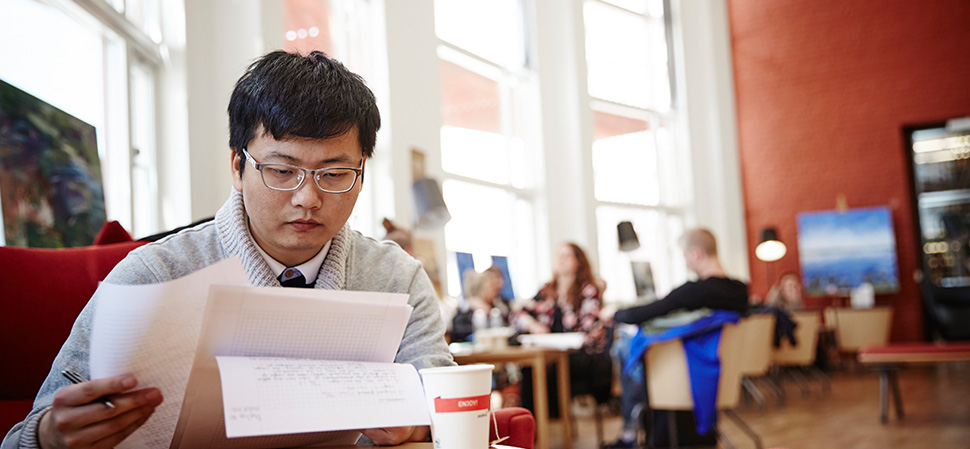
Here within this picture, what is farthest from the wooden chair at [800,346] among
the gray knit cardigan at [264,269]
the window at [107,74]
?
the gray knit cardigan at [264,269]

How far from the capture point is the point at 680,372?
3857 millimetres

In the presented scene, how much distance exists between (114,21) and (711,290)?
3.11m

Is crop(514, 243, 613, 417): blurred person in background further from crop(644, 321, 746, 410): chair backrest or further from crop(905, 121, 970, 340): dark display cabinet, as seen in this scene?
crop(905, 121, 970, 340): dark display cabinet

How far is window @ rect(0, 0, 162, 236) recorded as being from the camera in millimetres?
2910

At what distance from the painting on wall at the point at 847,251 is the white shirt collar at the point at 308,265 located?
9.79 meters

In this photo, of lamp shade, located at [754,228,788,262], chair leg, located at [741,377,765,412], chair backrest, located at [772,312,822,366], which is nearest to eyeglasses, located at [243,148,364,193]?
chair leg, located at [741,377,765,412]

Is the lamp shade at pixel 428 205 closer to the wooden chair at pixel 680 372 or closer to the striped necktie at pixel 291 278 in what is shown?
the wooden chair at pixel 680 372

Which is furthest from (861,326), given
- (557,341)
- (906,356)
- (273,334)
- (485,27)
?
(273,334)

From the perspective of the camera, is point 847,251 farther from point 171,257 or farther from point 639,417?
point 171,257

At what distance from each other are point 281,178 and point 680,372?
304cm

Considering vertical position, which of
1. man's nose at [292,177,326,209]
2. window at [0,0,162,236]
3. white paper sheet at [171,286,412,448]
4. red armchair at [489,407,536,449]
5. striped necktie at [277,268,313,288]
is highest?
window at [0,0,162,236]

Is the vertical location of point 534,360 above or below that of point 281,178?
below

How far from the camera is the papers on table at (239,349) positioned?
862 millimetres

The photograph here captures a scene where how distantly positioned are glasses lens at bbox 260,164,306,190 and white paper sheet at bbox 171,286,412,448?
322mm
